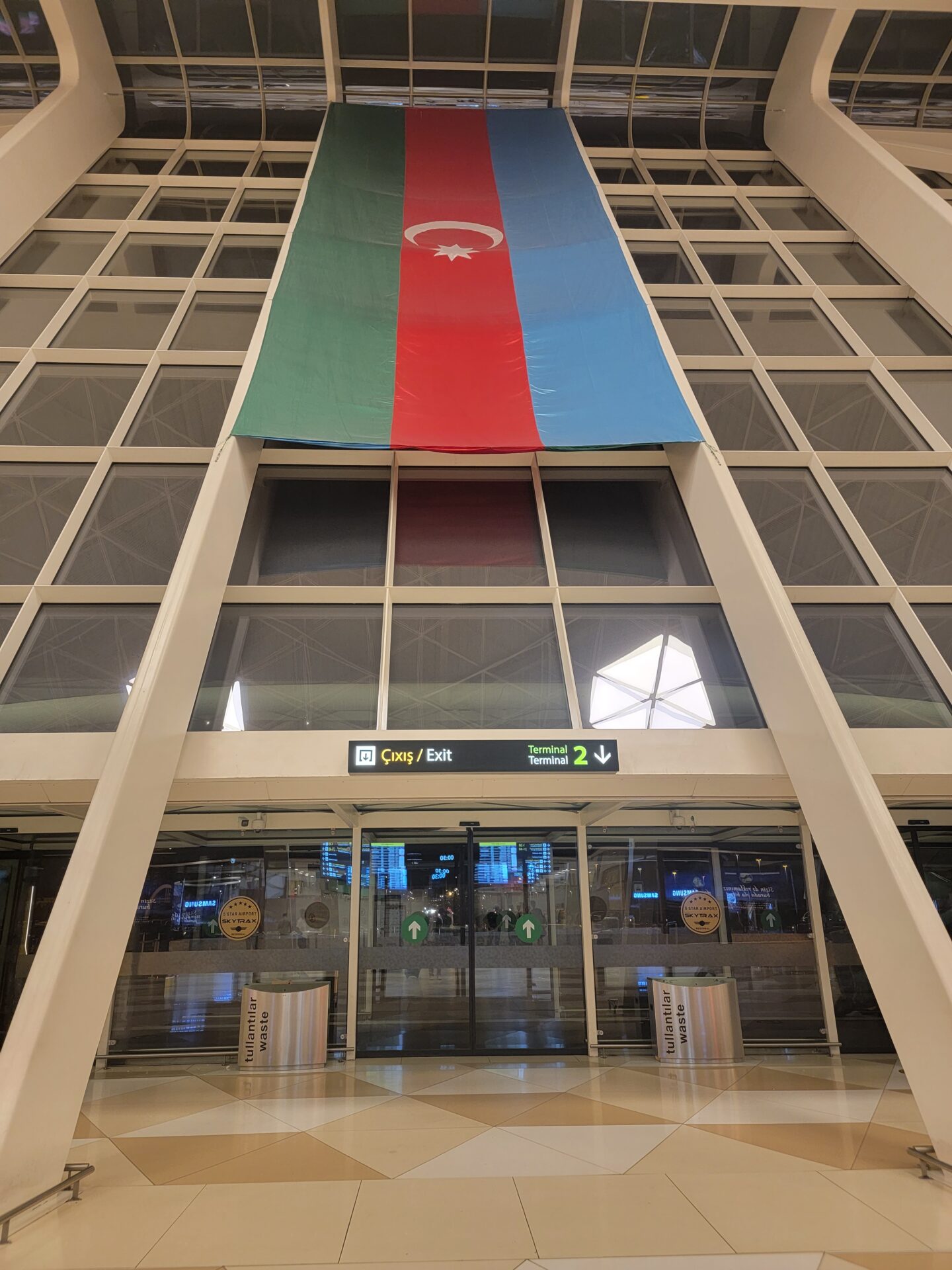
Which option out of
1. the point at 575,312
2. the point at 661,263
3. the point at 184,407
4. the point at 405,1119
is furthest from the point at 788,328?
the point at 405,1119

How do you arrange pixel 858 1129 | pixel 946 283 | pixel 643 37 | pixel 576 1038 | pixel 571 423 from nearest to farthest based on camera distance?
pixel 858 1129, pixel 571 423, pixel 576 1038, pixel 946 283, pixel 643 37

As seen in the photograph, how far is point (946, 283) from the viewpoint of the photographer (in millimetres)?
11555

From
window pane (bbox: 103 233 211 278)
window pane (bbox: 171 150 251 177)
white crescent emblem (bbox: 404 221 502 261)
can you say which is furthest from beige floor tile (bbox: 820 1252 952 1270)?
window pane (bbox: 171 150 251 177)

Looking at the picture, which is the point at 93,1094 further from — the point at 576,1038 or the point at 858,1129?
the point at 858,1129

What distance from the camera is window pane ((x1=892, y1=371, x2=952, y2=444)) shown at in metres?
10.0

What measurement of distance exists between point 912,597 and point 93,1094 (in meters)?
9.76

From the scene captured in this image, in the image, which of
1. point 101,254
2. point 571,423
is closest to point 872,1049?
point 571,423

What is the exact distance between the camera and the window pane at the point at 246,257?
1316 centimetres

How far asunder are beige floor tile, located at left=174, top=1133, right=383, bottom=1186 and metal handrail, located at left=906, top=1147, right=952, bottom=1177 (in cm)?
354

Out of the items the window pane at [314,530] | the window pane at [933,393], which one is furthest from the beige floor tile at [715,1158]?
the window pane at [933,393]

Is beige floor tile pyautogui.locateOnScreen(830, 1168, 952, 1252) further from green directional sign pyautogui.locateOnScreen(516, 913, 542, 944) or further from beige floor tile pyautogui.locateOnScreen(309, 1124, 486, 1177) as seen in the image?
green directional sign pyautogui.locateOnScreen(516, 913, 542, 944)

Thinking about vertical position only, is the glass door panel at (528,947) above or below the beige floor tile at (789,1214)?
above

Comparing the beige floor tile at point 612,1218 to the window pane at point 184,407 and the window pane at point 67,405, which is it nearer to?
the window pane at point 184,407

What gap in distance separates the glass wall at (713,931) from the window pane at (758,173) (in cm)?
1346
